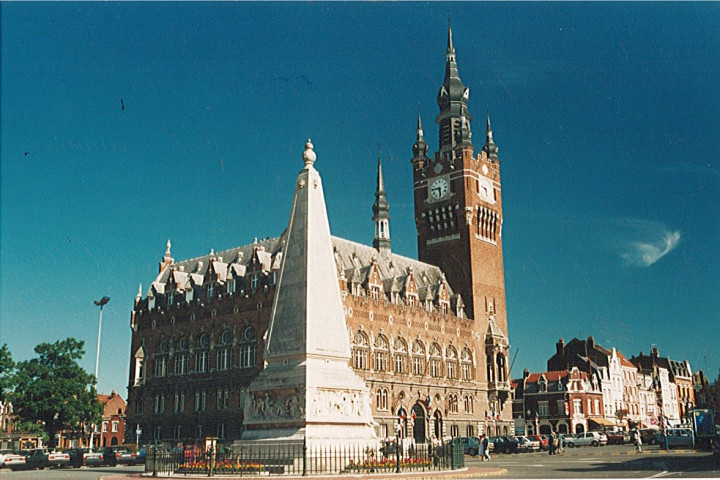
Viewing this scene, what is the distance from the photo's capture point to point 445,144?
3123 inches

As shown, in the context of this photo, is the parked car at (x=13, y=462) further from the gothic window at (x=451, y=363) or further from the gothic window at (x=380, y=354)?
the gothic window at (x=451, y=363)

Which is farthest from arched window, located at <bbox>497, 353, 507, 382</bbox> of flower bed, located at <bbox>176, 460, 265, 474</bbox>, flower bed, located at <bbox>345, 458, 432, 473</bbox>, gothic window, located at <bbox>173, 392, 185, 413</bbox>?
flower bed, located at <bbox>176, 460, 265, 474</bbox>

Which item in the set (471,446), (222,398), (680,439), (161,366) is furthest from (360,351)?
(680,439)

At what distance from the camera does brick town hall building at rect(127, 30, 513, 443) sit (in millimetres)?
59594

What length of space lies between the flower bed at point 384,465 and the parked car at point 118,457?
27.7 m

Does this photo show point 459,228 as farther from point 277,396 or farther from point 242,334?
point 277,396

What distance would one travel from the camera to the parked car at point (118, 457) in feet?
155

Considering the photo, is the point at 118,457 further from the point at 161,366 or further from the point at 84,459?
the point at 161,366

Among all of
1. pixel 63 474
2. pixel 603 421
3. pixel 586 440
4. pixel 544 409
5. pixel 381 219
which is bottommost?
pixel 63 474

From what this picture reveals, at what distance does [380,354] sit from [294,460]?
3716 centimetres

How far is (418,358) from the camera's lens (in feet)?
218

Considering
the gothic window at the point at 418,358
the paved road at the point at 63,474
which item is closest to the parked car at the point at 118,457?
the paved road at the point at 63,474

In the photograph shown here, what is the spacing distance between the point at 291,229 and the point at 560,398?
63.2m

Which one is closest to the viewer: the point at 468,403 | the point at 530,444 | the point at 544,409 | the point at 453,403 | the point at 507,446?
the point at 507,446
